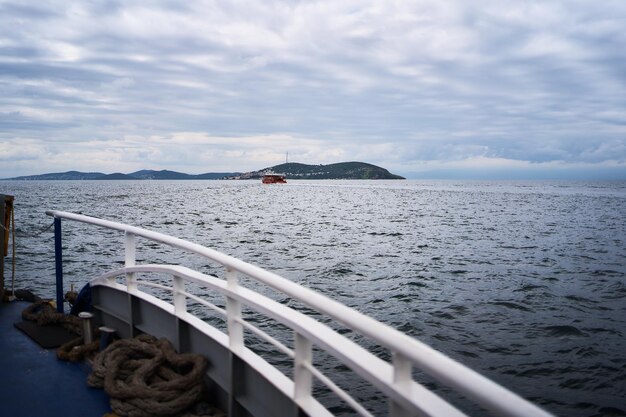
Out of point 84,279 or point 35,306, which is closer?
point 35,306

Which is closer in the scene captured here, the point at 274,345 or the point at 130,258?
the point at 274,345

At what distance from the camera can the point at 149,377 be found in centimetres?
359

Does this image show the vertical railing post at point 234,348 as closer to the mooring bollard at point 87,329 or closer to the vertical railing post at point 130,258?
the vertical railing post at point 130,258

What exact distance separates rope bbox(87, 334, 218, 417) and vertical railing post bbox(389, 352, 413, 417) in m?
1.86

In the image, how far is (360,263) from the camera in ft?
64.8

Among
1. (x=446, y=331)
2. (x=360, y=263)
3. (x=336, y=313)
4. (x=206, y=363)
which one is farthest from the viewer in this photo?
(x=360, y=263)

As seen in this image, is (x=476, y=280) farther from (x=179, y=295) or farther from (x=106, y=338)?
(x=179, y=295)

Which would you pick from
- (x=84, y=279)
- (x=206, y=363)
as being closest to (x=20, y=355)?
(x=206, y=363)

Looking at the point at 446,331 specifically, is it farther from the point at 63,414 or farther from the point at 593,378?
the point at 63,414

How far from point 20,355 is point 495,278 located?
15.4 metres

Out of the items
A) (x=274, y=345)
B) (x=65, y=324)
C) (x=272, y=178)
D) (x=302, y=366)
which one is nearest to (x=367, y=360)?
(x=302, y=366)

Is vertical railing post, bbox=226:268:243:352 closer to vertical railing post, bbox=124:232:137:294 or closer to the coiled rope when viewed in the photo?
vertical railing post, bbox=124:232:137:294

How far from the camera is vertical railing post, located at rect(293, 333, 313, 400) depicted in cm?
247

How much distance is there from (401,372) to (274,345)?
1954 millimetres
